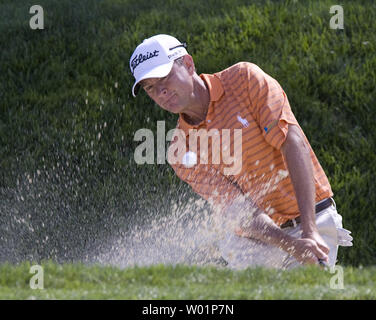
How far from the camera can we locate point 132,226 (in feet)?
27.0

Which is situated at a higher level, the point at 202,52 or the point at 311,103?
the point at 202,52

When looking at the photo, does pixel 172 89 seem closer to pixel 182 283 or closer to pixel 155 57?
pixel 155 57

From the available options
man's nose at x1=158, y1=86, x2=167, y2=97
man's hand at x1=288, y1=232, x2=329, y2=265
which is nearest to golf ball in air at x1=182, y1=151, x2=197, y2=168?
man's nose at x1=158, y1=86, x2=167, y2=97

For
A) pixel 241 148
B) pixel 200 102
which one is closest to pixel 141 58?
pixel 200 102

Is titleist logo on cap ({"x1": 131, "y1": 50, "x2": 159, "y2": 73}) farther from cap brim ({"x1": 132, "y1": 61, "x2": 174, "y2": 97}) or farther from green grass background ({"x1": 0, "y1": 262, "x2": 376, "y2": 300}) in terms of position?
green grass background ({"x1": 0, "y1": 262, "x2": 376, "y2": 300})

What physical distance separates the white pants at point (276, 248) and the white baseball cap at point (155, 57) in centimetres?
119

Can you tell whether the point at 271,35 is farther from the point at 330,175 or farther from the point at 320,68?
the point at 330,175

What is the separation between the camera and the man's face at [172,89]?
4855 mm

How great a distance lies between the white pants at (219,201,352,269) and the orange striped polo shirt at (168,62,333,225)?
0.13 meters

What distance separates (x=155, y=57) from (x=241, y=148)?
0.77m

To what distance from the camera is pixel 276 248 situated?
5.05 metres

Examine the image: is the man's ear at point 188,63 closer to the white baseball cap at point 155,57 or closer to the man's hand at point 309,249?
the white baseball cap at point 155,57
